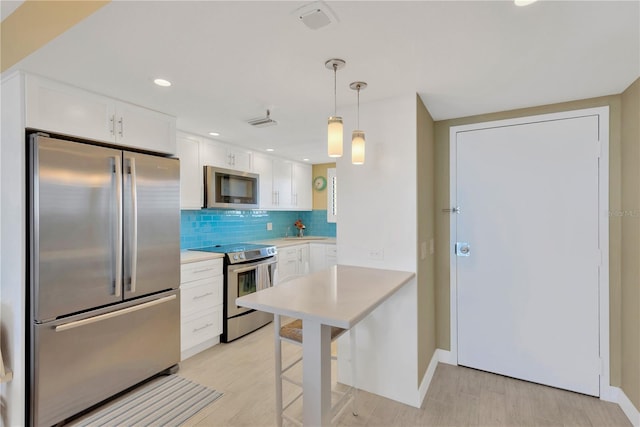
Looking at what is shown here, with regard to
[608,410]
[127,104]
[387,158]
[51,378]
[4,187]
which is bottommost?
[608,410]

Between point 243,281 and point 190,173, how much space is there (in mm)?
1261

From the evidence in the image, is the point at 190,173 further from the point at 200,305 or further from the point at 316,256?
the point at 316,256

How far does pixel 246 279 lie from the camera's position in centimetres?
342

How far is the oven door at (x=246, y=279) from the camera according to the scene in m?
3.24

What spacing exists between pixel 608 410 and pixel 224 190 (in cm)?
373

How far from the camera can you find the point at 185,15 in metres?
1.31

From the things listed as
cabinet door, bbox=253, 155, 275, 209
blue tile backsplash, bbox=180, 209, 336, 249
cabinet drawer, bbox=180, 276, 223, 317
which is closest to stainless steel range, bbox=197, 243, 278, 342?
cabinet drawer, bbox=180, 276, 223, 317

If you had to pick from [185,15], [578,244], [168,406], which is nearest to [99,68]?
[185,15]

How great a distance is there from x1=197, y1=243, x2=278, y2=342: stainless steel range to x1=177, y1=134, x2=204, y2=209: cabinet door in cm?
58

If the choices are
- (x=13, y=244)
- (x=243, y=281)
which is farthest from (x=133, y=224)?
(x=243, y=281)

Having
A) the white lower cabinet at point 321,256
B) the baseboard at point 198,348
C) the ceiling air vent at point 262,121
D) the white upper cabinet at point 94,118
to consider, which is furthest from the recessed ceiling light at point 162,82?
the white lower cabinet at point 321,256

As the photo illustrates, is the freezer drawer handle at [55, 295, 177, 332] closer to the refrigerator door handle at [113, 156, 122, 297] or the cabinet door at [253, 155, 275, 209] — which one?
the refrigerator door handle at [113, 156, 122, 297]

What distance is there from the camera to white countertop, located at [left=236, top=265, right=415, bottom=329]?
1.37 meters

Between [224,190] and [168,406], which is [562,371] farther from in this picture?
[224,190]
